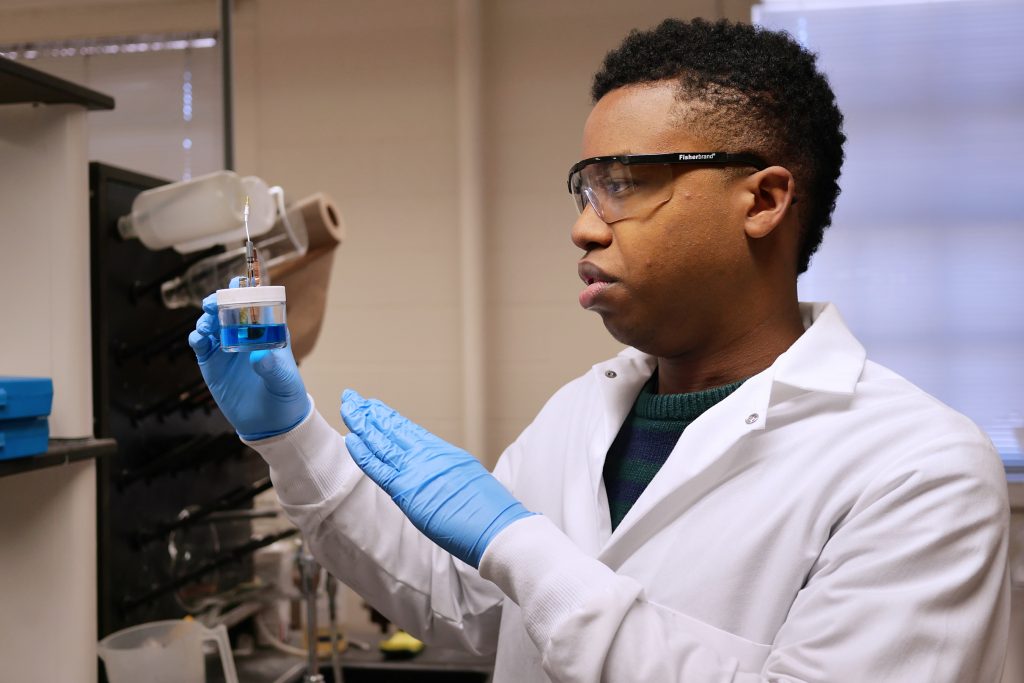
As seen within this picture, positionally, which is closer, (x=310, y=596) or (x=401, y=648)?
(x=310, y=596)

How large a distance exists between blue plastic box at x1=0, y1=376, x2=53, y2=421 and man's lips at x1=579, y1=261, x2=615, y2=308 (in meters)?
0.77

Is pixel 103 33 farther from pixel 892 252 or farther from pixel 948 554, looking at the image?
pixel 948 554

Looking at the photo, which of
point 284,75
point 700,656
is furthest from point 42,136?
point 284,75

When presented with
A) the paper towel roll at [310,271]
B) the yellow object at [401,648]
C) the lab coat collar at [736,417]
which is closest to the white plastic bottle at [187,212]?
the paper towel roll at [310,271]

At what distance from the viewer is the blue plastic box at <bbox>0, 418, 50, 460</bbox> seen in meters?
1.13

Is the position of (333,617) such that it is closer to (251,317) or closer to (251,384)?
(251,384)

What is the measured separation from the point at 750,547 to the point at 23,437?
0.96 metres

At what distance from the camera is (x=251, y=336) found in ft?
3.18

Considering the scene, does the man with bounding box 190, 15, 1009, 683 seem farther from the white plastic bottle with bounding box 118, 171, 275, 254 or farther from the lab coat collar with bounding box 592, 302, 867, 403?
the white plastic bottle with bounding box 118, 171, 275, 254

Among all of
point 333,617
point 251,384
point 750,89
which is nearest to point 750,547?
point 750,89

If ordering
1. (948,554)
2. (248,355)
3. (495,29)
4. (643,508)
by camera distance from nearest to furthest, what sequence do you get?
(948,554) → (643,508) → (248,355) → (495,29)

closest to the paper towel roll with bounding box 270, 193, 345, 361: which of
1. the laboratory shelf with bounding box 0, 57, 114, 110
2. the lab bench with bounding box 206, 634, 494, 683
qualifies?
the laboratory shelf with bounding box 0, 57, 114, 110

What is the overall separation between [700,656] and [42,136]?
1212 mm

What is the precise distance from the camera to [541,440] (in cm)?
128
